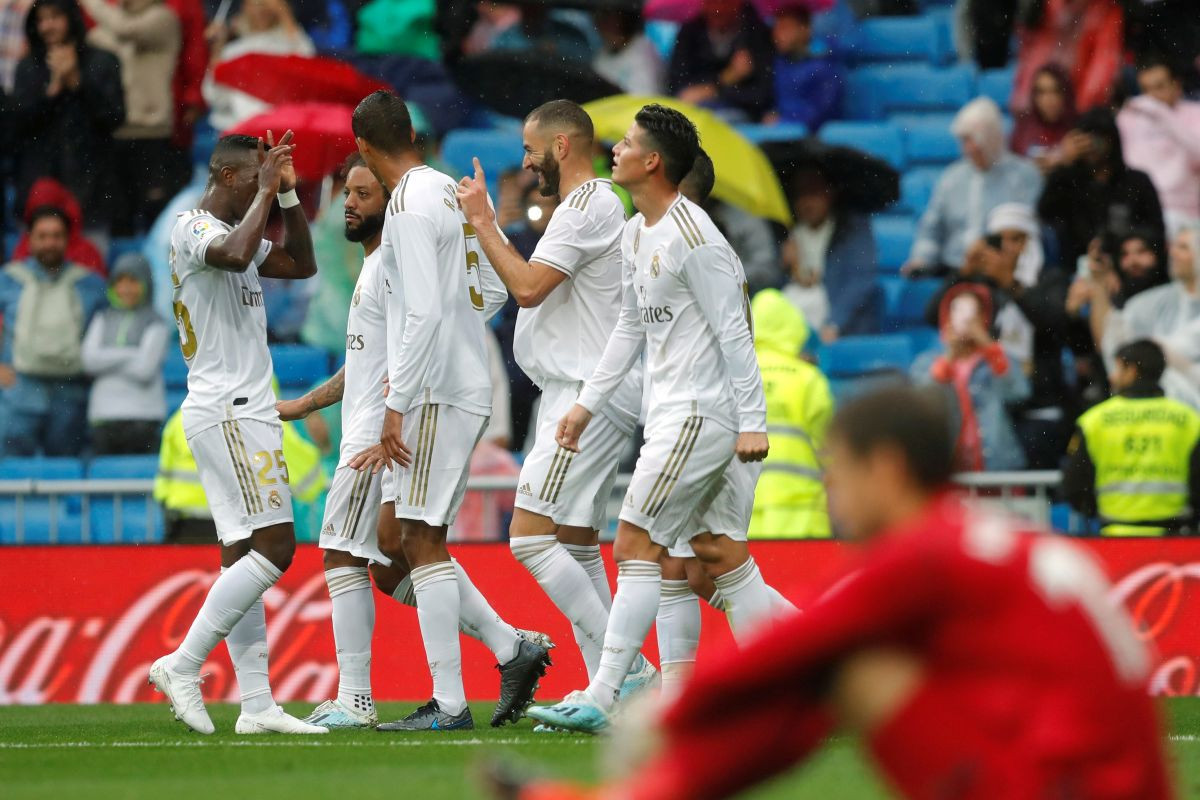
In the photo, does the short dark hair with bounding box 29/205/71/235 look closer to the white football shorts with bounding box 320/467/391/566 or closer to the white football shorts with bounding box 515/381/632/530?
the white football shorts with bounding box 320/467/391/566

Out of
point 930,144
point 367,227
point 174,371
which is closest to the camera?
point 367,227

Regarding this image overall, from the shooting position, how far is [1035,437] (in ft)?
38.2

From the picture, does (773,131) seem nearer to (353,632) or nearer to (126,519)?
(126,519)

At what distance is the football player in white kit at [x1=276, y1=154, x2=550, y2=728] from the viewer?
7.54 metres

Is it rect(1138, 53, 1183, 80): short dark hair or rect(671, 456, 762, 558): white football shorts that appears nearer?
rect(671, 456, 762, 558): white football shorts

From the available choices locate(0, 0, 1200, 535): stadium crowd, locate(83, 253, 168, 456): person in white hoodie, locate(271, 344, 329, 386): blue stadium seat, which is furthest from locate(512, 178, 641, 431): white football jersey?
locate(271, 344, 329, 386): blue stadium seat

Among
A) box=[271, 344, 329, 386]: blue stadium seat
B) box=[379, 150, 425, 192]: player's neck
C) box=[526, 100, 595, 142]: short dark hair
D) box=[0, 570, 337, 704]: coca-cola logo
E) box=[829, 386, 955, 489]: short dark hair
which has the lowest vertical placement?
box=[0, 570, 337, 704]: coca-cola logo

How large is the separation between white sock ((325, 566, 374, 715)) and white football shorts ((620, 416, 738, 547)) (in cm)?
129

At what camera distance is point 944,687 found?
265 centimetres

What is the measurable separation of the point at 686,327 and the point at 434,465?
1121 millimetres

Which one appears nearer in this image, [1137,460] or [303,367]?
[1137,460]

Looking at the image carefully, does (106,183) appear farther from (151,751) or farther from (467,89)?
(151,751)

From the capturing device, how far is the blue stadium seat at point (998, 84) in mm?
15118

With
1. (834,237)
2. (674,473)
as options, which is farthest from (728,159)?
(674,473)
